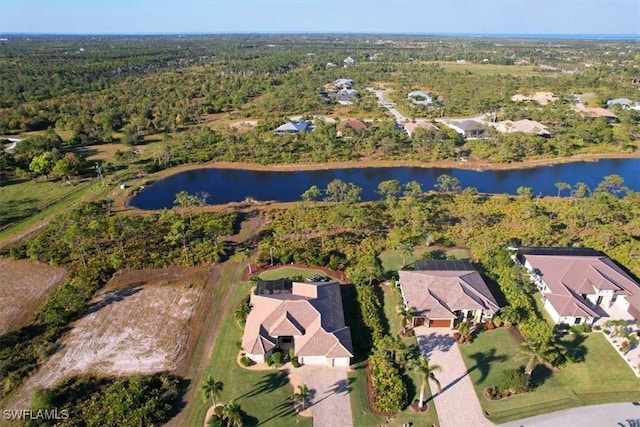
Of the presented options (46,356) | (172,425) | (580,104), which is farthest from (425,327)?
(580,104)

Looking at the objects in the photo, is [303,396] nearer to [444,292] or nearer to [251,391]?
[251,391]

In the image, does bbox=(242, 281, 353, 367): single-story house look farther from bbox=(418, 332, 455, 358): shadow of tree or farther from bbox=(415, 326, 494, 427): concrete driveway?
bbox=(415, 326, 494, 427): concrete driveway

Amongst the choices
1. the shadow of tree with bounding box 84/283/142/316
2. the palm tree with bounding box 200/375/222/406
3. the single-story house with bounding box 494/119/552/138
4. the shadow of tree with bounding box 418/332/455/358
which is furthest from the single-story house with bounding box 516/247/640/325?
the single-story house with bounding box 494/119/552/138

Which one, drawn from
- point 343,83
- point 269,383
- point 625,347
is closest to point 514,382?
point 625,347

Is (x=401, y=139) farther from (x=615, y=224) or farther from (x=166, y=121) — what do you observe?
(x=166, y=121)

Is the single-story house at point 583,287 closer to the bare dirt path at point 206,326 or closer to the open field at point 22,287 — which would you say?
the bare dirt path at point 206,326

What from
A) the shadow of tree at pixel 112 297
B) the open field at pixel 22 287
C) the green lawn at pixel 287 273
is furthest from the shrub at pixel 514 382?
the open field at pixel 22 287
